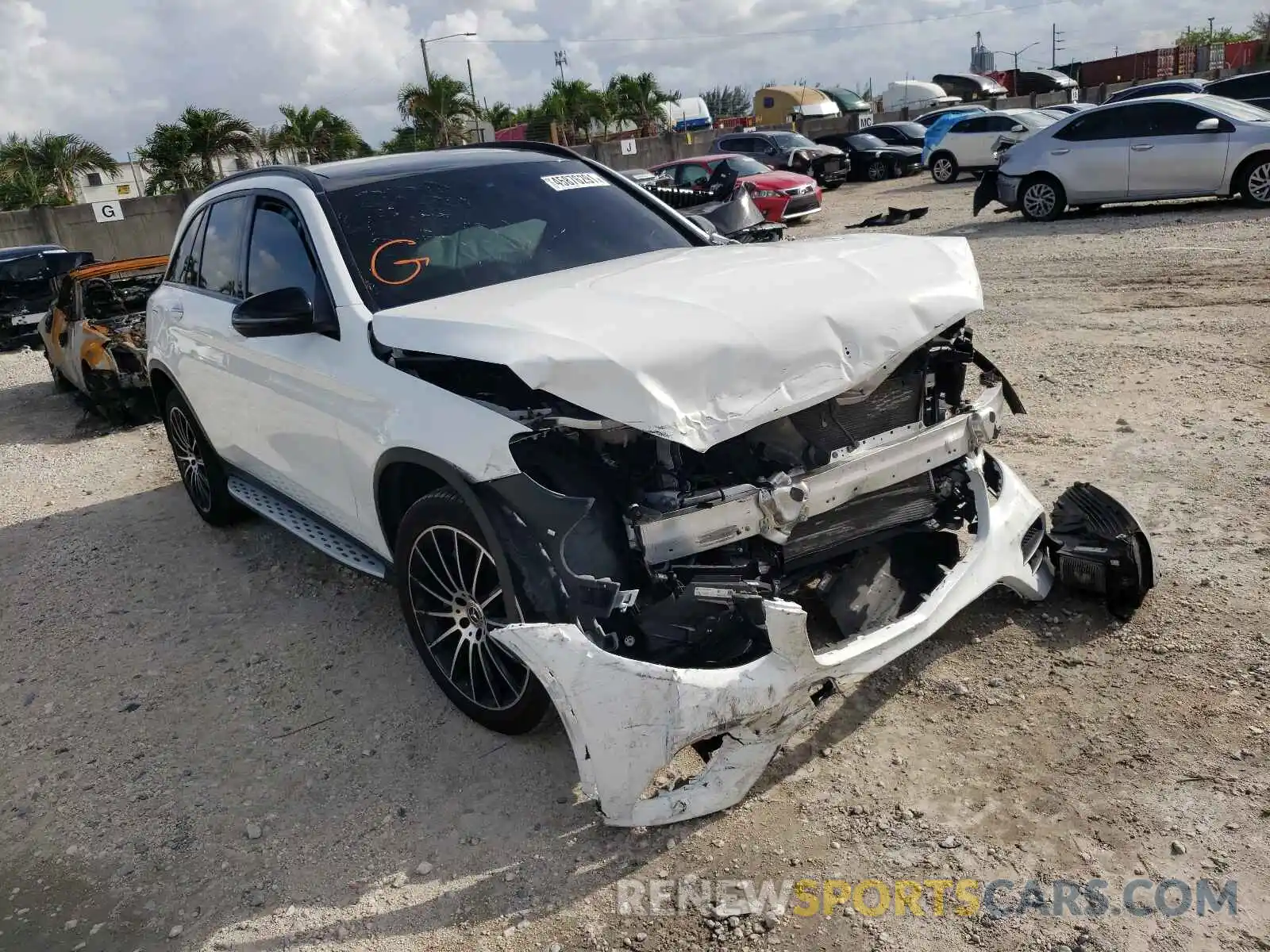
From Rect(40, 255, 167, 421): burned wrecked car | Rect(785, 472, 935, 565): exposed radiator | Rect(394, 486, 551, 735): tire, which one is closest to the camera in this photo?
Rect(785, 472, 935, 565): exposed radiator

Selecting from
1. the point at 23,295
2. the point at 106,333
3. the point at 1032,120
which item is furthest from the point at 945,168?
the point at 106,333

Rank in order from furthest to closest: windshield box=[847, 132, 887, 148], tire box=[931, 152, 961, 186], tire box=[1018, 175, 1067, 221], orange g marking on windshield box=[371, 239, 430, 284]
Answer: windshield box=[847, 132, 887, 148] < tire box=[931, 152, 961, 186] < tire box=[1018, 175, 1067, 221] < orange g marking on windshield box=[371, 239, 430, 284]

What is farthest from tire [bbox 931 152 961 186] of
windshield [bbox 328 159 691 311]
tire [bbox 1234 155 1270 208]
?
windshield [bbox 328 159 691 311]

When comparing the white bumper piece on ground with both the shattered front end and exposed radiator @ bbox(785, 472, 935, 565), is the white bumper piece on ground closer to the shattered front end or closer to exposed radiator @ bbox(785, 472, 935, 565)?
the shattered front end

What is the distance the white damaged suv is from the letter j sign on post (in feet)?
84.6

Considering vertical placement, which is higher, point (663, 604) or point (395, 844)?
point (663, 604)

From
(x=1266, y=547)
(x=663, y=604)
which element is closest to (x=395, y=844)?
(x=663, y=604)

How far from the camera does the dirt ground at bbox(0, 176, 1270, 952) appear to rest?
104 inches

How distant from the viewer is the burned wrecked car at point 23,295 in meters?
14.2

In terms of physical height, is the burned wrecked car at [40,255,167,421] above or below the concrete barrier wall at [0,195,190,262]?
below

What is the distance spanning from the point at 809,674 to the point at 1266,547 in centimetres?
246

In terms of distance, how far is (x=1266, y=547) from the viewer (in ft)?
13.4

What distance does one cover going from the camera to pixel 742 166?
1952cm

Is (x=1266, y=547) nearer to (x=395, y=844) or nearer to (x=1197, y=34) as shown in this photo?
(x=395, y=844)
